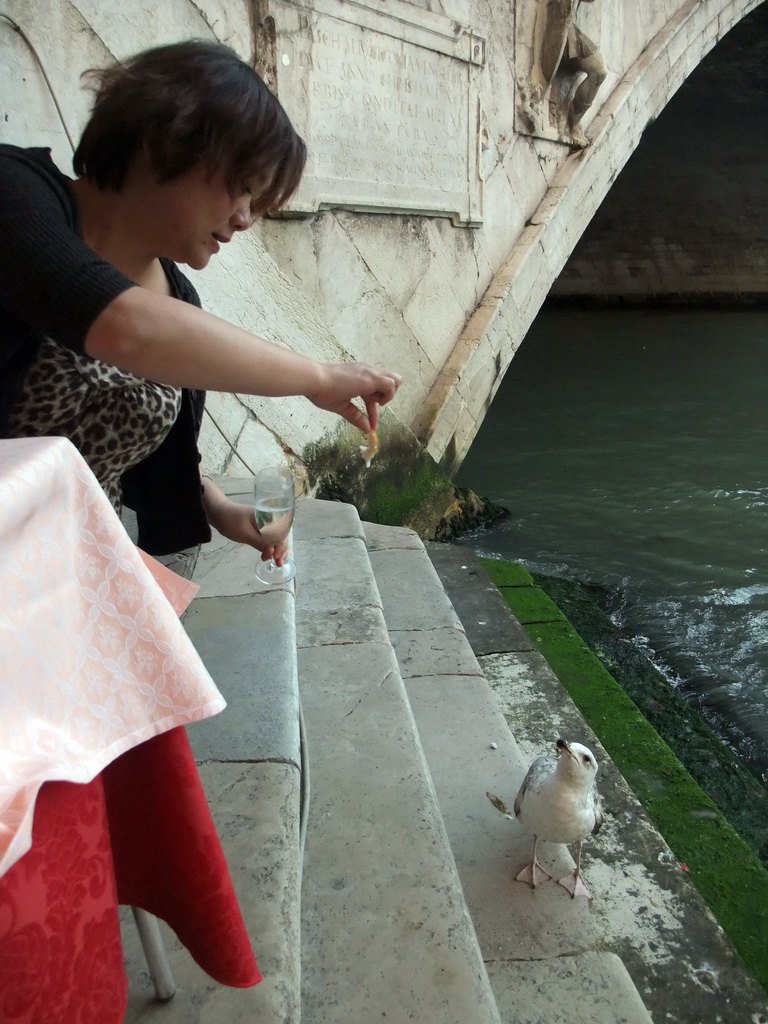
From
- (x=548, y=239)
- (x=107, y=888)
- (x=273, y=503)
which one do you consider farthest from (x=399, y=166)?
(x=107, y=888)

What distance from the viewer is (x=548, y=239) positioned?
212 inches

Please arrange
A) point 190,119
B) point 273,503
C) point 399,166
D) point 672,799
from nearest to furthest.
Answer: point 190,119
point 273,503
point 672,799
point 399,166

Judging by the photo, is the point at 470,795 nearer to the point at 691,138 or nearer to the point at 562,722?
the point at 562,722

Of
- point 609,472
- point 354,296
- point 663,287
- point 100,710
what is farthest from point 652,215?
point 100,710

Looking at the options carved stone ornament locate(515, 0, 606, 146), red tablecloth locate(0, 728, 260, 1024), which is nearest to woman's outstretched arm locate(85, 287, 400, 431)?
red tablecloth locate(0, 728, 260, 1024)

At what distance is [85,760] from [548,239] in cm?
525

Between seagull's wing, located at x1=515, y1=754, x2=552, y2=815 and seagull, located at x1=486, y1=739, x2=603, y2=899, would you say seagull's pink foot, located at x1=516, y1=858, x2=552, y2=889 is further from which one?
seagull's wing, located at x1=515, y1=754, x2=552, y2=815

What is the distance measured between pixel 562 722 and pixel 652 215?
14.5 m

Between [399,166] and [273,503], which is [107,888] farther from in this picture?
[399,166]

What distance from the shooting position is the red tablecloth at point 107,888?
0.62m

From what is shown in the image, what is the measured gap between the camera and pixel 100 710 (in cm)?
74

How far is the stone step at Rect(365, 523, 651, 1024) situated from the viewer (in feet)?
4.84

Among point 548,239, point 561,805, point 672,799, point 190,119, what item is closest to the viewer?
point 190,119

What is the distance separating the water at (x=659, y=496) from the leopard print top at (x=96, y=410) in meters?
2.49
